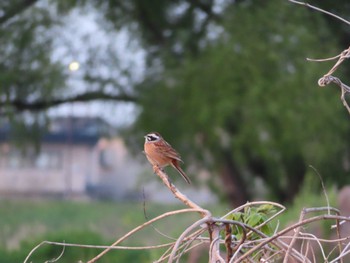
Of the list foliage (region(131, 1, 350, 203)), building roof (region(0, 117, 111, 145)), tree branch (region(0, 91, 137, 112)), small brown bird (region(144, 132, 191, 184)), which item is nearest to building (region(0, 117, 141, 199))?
building roof (region(0, 117, 111, 145))

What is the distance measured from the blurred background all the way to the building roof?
0.13ft

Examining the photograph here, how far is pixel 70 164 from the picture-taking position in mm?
22219

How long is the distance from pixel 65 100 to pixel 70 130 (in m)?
1.81

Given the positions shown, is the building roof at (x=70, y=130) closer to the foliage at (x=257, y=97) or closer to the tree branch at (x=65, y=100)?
the tree branch at (x=65, y=100)

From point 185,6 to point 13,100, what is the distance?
3.18 meters

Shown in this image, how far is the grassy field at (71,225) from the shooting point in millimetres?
10094

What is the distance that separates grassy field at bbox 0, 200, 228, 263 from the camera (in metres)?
10.1

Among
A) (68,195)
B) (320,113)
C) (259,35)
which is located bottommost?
(68,195)

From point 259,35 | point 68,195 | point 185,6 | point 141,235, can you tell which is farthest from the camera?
point 68,195

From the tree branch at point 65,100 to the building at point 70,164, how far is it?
0.47 m

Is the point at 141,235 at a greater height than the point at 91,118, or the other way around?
the point at 91,118

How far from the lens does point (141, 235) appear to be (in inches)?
587

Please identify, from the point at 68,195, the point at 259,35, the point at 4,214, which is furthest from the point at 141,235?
the point at 68,195

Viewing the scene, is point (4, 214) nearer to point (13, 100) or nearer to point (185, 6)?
point (13, 100)
